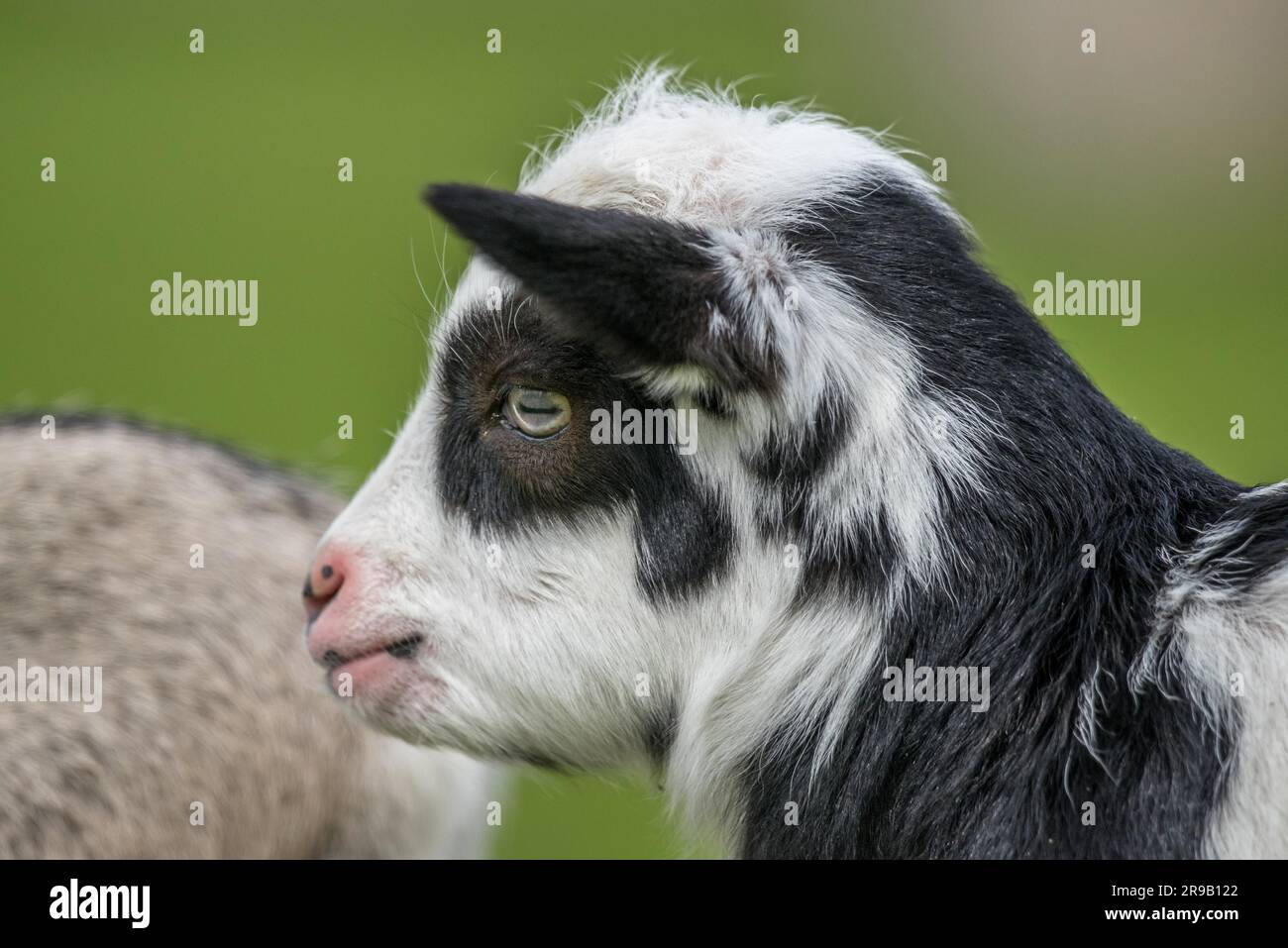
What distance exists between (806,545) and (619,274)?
91 centimetres

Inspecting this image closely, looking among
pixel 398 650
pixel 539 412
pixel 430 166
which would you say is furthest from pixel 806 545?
pixel 430 166

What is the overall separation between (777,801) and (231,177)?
498 inches

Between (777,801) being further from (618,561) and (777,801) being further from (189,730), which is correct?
(189,730)

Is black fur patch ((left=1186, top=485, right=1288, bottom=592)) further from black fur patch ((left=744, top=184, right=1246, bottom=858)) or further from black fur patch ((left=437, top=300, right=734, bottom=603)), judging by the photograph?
black fur patch ((left=437, top=300, right=734, bottom=603))

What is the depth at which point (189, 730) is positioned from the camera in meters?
6.21

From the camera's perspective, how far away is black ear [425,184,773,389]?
10.6 feet

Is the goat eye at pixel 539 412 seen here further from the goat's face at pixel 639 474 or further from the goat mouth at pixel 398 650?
the goat mouth at pixel 398 650

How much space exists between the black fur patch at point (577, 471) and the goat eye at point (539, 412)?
0.06 feet

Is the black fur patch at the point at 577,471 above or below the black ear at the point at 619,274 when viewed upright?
below

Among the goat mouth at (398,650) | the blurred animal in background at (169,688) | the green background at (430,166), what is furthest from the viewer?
the green background at (430,166)

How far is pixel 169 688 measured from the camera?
624 centimetres

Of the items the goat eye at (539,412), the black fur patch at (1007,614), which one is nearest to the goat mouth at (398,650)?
the goat eye at (539,412)

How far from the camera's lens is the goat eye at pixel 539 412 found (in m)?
3.82
